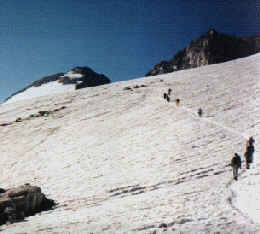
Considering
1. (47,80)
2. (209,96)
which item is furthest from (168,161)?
(47,80)

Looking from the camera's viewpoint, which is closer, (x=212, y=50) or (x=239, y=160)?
(x=239, y=160)

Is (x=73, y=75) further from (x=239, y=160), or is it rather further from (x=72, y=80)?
(x=239, y=160)

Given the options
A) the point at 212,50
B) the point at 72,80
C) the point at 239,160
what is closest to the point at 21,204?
the point at 239,160

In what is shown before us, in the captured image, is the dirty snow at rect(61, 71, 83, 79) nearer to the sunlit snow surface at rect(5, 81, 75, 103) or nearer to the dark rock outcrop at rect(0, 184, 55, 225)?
the sunlit snow surface at rect(5, 81, 75, 103)

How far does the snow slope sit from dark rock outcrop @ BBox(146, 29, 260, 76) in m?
106

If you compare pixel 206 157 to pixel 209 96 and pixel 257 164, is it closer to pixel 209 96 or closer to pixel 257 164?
pixel 257 164

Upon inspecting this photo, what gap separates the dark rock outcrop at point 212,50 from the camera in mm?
142625

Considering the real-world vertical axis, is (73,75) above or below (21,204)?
above

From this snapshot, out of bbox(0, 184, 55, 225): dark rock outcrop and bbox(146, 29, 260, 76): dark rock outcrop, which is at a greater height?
bbox(146, 29, 260, 76): dark rock outcrop

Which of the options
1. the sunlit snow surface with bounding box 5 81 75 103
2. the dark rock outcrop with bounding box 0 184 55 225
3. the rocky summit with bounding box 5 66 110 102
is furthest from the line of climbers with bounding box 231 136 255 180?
the rocky summit with bounding box 5 66 110 102

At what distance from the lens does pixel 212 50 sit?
14238cm

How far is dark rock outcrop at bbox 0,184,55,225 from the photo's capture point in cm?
1327

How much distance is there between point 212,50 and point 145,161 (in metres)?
136

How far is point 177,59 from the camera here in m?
164
